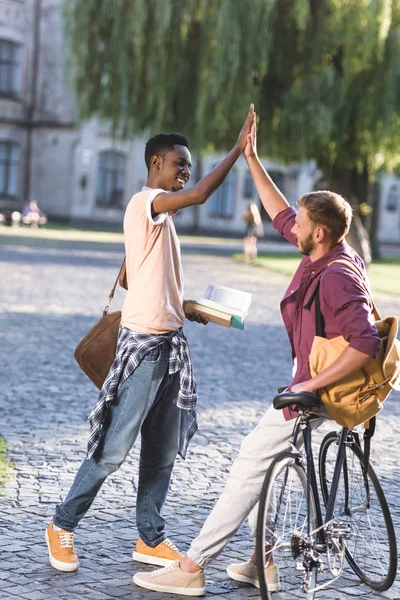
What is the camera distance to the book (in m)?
4.72

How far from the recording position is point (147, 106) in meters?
25.8

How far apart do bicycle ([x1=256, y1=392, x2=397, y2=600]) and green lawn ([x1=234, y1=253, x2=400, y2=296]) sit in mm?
17593

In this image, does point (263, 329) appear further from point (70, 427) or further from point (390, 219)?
point (390, 219)

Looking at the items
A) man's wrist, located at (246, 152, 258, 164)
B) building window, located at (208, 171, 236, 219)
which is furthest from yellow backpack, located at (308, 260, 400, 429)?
building window, located at (208, 171, 236, 219)

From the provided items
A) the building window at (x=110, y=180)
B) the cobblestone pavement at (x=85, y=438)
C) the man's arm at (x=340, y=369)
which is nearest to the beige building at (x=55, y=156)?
the building window at (x=110, y=180)

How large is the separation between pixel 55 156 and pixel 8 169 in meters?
2.29

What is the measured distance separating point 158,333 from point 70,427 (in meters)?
3.33

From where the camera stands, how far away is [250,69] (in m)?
25.2

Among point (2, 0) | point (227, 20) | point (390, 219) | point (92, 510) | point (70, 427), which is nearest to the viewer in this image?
point (92, 510)

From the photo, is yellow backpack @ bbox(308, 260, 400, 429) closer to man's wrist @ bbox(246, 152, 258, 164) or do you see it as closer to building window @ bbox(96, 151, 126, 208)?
man's wrist @ bbox(246, 152, 258, 164)

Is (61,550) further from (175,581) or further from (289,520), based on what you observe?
(289,520)

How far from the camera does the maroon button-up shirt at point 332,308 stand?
4.18 meters

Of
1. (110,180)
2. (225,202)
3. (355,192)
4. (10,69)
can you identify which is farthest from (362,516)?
(10,69)

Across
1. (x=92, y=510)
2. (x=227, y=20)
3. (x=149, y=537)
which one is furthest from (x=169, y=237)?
(x=227, y=20)
